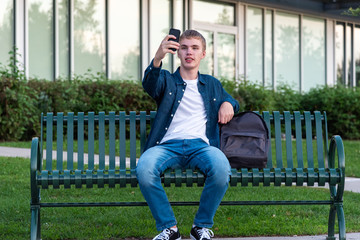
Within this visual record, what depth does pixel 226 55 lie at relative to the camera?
58.2 ft

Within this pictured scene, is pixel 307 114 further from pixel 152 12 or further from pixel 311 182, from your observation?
pixel 152 12

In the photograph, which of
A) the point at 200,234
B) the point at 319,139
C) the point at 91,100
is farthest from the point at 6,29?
the point at 200,234

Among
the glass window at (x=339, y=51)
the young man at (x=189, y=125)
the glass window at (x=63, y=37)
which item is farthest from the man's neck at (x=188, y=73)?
the glass window at (x=339, y=51)

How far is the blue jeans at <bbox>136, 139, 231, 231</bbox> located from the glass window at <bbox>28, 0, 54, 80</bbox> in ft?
33.2

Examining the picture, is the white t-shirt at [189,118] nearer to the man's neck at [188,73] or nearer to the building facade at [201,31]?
the man's neck at [188,73]

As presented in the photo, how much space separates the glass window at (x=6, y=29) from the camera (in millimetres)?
13148

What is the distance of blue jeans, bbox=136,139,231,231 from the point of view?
3.84 meters

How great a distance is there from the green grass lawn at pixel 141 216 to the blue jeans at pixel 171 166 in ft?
2.14

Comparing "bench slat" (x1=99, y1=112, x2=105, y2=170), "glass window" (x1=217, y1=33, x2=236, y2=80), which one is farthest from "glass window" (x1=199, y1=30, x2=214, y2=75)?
"bench slat" (x1=99, y1=112, x2=105, y2=170)

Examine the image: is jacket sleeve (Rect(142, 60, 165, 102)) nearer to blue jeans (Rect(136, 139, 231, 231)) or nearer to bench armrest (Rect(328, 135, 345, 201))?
blue jeans (Rect(136, 139, 231, 231))

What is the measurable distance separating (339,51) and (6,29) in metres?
12.4

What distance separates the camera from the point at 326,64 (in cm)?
2070

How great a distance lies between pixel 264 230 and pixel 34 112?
25.0 ft

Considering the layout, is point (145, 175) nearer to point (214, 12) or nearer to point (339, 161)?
point (339, 161)
